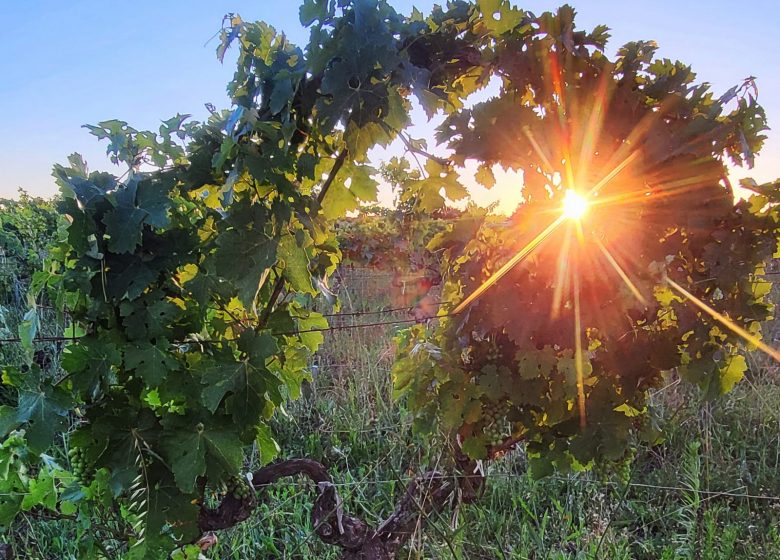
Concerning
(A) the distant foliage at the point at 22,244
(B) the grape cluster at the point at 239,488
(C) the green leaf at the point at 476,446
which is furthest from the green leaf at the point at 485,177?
(A) the distant foliage at the point at 22,244

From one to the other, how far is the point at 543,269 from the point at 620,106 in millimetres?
375

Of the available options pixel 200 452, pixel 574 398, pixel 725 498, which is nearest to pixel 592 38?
pixel 574 398

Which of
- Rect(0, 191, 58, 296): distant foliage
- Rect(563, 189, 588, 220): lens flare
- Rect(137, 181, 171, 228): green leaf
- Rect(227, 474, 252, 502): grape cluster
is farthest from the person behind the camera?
Rect(0, 191, 58, 296): distant foliage

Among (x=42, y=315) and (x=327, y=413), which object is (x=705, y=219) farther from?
(x=42, y=315)

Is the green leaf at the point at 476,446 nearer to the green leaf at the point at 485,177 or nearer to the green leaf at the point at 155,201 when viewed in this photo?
the green leaf at the point at 485,177

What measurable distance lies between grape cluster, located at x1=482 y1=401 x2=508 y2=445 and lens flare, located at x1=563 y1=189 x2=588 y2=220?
49 centimetres

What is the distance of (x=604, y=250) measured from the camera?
3.81 ft

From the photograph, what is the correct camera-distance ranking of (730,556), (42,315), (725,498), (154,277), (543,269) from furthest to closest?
(42,315) → (725,498) → (730,556) → (543,269) → (154,277)

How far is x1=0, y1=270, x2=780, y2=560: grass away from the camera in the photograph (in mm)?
2275

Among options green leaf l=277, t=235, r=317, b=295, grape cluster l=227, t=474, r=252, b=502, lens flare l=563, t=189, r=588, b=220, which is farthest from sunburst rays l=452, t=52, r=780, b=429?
grape cluster l=227, t=474, r=252, b=502

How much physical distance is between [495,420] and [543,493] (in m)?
1.66

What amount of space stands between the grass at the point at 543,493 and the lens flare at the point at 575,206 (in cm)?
84

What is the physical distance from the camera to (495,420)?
136 cm

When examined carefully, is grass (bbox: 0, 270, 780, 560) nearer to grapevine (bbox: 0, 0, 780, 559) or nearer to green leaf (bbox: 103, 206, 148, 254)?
grapevine (bbox: 0, 0, 780, 559)
